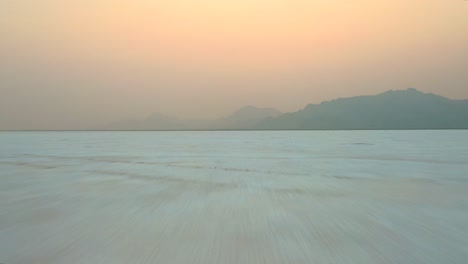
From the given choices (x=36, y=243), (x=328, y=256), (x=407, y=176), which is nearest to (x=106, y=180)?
(x=36, y=243)

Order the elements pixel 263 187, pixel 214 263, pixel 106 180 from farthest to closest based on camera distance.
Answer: pixel 106 180, pixel 263 187, pixel 214 263

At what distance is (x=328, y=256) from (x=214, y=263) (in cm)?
53

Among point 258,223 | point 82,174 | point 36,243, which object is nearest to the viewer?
point 36,243

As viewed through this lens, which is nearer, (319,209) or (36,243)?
(36,243)

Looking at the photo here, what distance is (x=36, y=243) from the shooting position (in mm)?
1909

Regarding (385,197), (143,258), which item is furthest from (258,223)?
(385,197)

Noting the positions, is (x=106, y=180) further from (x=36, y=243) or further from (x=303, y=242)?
(x=303, y=242)

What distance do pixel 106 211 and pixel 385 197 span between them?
7.71ft

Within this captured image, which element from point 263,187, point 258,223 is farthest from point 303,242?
point 263,187

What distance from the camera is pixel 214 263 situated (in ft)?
5.31

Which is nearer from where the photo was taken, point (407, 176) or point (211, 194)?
point (211, 194)

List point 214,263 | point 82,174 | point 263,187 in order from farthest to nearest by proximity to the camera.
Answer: point 82,174 < point 263,187 < point 214,263

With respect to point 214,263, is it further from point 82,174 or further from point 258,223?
point 82,174

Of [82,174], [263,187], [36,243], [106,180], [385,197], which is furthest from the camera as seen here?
[82,174]
